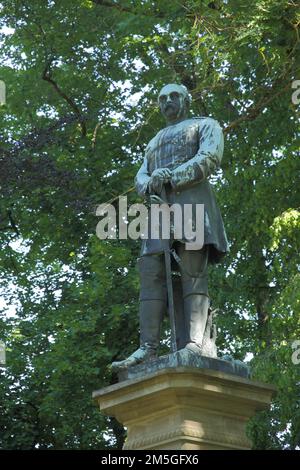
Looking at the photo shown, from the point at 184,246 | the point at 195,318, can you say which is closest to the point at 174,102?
the point at 184,246

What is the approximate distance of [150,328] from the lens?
7887 mm

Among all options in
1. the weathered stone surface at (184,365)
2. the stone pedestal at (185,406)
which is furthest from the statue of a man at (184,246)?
the stone pedestal at (185,406)

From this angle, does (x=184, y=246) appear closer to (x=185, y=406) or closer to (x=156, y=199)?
(x=156, y=199)

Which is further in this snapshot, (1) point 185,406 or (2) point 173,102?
(2) point 173,102

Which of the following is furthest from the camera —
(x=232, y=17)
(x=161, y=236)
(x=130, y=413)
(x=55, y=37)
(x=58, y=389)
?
(x=55, y=37)

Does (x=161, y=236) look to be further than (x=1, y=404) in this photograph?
No

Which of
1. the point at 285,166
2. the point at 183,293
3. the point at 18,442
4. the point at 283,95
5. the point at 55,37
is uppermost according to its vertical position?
the point at 55,37

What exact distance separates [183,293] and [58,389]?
960 cm

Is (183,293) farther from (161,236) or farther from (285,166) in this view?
(285,166)

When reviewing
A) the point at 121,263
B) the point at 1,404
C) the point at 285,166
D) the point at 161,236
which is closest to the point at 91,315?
the point at 121,263

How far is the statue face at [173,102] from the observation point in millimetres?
8406

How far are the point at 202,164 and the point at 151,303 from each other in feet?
3.75

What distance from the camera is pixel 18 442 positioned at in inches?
739

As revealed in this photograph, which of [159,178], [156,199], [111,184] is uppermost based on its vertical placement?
[111,184]
